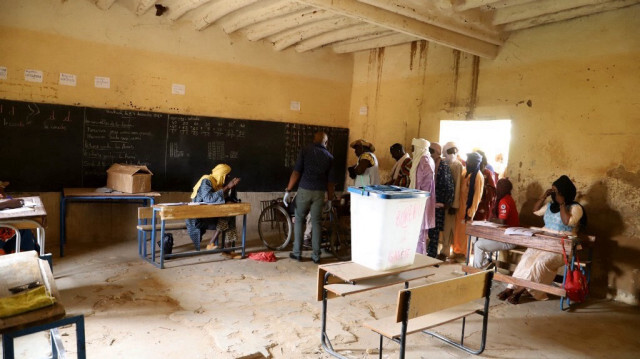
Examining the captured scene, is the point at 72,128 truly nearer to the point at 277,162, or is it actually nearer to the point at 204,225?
the point at 204,225

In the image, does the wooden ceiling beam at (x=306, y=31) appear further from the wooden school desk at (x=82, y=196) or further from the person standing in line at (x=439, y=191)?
the wooden school desk at (x=82, y=196)

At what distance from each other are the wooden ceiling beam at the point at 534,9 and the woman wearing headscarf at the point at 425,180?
162cm

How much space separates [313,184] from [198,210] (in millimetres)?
1362

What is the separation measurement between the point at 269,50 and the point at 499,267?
465 centimetres

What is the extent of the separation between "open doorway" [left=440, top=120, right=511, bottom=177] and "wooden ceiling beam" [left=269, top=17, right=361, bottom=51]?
80.0 inches

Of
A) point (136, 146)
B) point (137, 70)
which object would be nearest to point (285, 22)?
point (137, 70)

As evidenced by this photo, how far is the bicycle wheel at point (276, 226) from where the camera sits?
5.97 m

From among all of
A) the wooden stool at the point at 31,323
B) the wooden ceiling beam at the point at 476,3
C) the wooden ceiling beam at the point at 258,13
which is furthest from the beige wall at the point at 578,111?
the wooden stool at the point at 31,323

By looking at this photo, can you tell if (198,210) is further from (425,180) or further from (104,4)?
(104,4)

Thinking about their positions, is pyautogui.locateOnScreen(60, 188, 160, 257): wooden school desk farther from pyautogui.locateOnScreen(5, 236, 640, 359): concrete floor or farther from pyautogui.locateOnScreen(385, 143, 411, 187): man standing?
pyautogui.locateOnScreen(385, 143, 411, 187): man standing

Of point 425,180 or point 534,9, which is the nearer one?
point 534,9

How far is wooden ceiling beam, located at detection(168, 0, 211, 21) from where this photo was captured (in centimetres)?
531

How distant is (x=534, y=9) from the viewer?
4602mm

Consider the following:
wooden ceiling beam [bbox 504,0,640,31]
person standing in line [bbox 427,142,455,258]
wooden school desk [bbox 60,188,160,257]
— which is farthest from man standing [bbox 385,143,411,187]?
wooden school desk [bbox 60,188,160,257]
